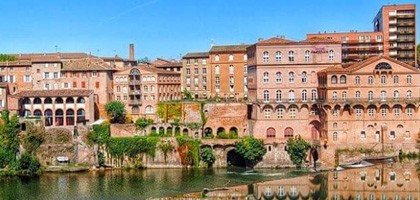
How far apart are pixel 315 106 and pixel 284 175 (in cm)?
1118

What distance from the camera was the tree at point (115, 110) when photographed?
252ft

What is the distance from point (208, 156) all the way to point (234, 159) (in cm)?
356

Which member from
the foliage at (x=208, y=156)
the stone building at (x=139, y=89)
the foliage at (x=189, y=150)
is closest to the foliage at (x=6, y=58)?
the stone building at (x=139, y=89)

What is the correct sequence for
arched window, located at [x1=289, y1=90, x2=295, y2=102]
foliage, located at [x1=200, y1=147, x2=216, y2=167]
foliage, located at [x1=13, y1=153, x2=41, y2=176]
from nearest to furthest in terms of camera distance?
foliage, located at [x1=13, y1=153, x2=41, y2=176]
foliage, located at [x1=200, y1=147, x2=216, y2=167]
arched window, located at [x1=289, y1=90, x2=295, y2=102]

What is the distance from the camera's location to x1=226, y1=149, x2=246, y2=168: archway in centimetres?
6781

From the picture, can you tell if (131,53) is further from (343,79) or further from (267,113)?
(343,79)

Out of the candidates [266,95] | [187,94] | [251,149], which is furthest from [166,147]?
[187,94]

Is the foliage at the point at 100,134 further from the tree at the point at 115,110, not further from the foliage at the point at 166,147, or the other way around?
the foliage at the point at 166,147

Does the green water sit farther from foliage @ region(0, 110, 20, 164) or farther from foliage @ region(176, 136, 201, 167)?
foliage @ region(0, 110, 20, 164)

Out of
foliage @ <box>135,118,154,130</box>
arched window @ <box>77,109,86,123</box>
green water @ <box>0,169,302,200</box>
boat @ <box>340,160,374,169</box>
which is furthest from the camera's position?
arched window @ <box>77,109,86,123</box>

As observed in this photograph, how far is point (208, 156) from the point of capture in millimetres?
66375

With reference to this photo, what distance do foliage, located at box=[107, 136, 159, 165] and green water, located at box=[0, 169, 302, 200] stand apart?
88.2 inches

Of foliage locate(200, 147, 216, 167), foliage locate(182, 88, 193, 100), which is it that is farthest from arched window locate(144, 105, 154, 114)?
foliage locate(200, 147, 216, 167)

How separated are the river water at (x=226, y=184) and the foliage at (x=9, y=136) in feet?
14.5
